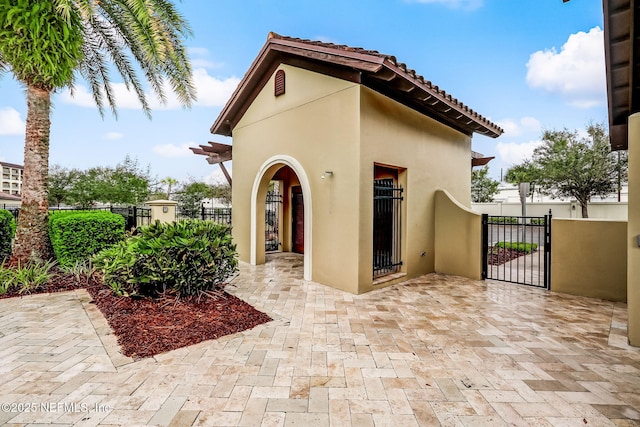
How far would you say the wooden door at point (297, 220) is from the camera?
11070 mm

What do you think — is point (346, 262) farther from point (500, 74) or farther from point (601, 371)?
point (500, 74)

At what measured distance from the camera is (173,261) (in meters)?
5.02

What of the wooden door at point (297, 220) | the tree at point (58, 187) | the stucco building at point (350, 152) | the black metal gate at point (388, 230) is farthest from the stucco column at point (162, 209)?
the tree at point (58, 187)

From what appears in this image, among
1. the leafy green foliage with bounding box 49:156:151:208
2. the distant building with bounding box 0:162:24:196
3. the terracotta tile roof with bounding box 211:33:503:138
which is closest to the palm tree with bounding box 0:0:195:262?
the terracotta tile roof with bounding box 211:33:503:138

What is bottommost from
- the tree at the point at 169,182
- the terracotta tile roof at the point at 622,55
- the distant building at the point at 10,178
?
the terracotta tile roof at the point at 622,55

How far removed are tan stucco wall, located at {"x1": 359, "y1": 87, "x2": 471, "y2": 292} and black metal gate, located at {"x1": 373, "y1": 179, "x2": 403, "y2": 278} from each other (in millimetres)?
193

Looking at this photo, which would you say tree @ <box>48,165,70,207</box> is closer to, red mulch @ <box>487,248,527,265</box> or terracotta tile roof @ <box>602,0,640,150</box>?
red mulch @ <box>487,248,527,265</box>

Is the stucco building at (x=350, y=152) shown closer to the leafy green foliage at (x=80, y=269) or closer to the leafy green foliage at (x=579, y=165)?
the leafy green foliage at (x=80, y=269)

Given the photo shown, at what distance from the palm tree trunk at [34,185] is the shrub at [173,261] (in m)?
3.20

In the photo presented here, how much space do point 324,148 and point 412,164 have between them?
8.00 feet

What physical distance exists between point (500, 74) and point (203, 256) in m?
13.4

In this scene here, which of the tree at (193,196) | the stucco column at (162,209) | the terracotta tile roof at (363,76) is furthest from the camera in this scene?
the tree at (193,196)

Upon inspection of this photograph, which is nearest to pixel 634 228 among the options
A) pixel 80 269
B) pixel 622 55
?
pixel 622 55

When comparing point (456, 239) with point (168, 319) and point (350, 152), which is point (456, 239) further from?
point (168, 319)
